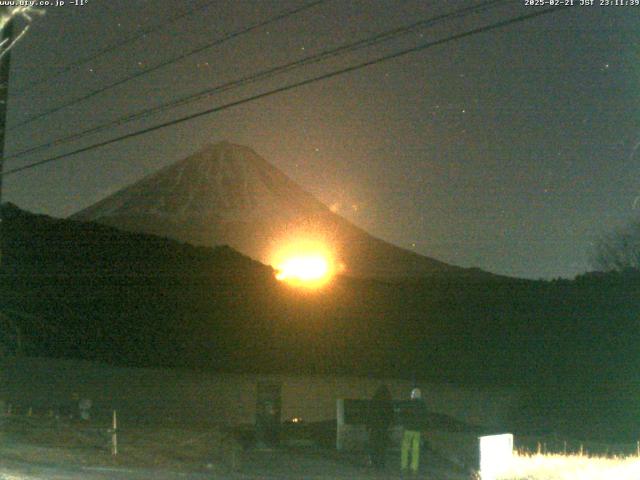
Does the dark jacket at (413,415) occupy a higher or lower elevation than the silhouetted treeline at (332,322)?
lower

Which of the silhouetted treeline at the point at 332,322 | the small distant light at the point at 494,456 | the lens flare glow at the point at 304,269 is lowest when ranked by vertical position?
the small distant light at the point at 494,456

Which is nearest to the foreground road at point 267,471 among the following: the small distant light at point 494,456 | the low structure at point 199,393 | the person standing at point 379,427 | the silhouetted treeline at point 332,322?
the person standing at point 379,427

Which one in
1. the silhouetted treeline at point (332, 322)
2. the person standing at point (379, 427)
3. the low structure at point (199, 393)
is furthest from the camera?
the low structure at point (199, 393)

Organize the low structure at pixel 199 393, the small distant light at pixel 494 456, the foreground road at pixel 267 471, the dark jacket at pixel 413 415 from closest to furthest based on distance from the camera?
the foreground road at pixel 267 471 → the small distant light at pixel 494 456 → the dark jacket at pixel 413 415 → the low structure at pixel 199 393

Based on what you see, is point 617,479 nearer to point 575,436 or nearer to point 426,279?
point 575,436

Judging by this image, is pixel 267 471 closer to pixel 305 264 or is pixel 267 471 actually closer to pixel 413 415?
pixel 413 415

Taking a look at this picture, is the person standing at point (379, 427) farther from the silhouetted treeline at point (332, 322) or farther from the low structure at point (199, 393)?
the silhouetted treeline at point (332, 322)

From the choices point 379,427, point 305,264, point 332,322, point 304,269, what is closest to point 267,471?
point 379,427
